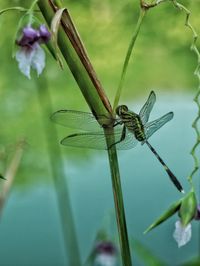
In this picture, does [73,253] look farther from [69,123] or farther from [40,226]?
[69,123]

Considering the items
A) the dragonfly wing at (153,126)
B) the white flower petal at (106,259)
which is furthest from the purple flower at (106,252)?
the dragonfly wing at (153,126)

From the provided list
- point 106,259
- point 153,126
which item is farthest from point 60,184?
point 153,126

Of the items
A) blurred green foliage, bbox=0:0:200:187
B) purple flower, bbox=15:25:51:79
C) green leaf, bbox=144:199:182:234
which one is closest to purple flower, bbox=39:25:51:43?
purple flower, bbox=15:25:51:79

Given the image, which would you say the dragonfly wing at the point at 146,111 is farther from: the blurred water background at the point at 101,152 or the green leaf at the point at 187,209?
the blurred water background at the point at 101,152

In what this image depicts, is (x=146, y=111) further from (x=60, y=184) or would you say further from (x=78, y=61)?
(x=60, y=184)

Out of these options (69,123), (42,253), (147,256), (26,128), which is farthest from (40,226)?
(69,123)
